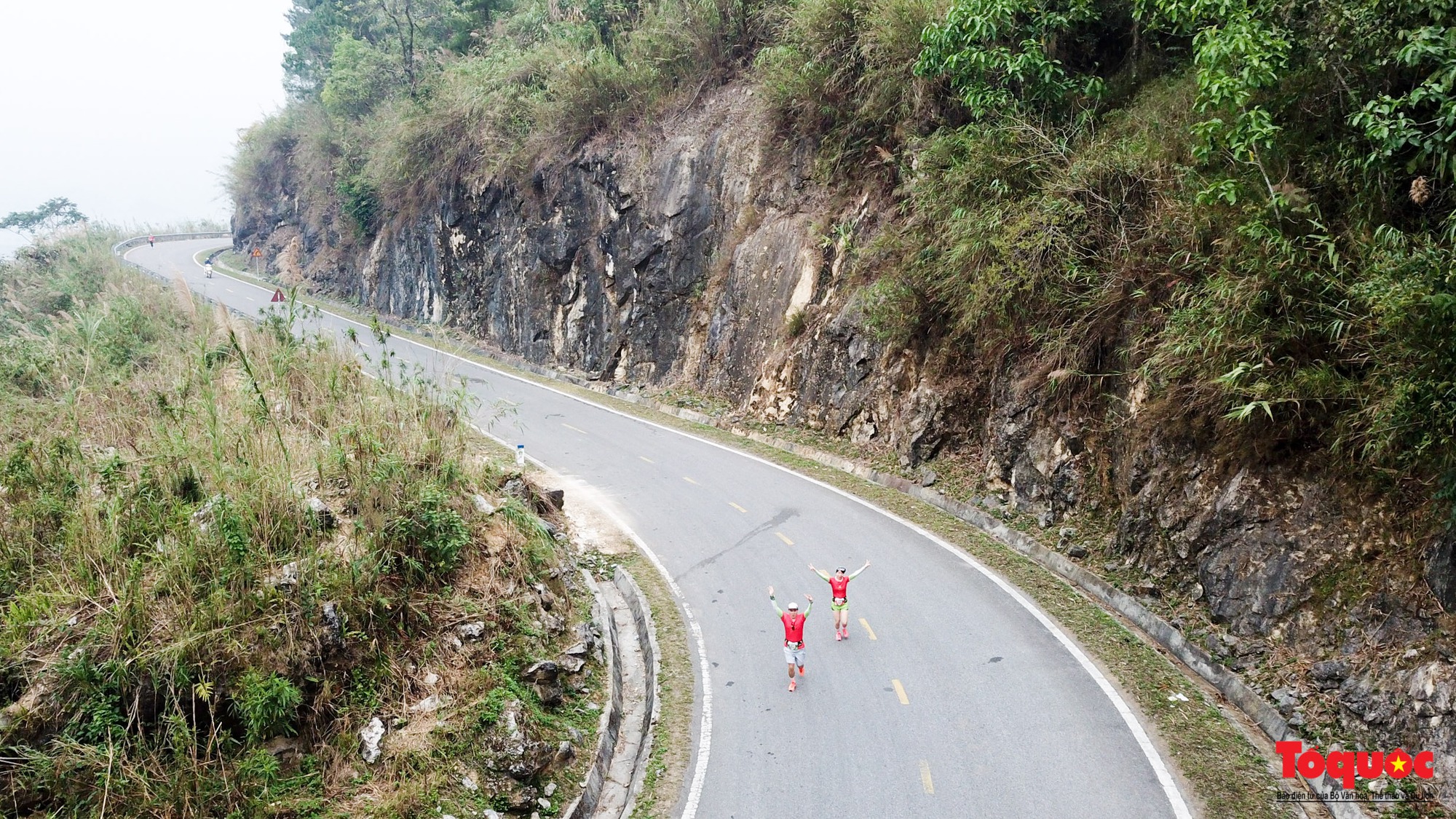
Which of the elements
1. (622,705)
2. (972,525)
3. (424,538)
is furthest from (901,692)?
(424,538)

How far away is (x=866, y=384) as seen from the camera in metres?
18.9

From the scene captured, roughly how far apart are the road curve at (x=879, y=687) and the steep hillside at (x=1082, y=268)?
2066 millimetres

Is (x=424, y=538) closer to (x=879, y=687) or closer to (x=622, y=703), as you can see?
(x=622, y=703)

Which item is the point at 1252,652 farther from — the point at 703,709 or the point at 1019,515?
the point at 703,709

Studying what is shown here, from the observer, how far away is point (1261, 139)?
1052 centimetres

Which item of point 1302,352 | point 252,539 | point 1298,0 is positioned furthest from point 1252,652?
point 252,539

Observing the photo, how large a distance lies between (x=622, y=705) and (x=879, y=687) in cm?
342

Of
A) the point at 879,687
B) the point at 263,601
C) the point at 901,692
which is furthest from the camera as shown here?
the point at 879,687

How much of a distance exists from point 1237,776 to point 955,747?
9.55ft

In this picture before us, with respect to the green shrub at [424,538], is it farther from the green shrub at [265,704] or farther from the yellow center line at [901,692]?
the yellow center line at [901,692]

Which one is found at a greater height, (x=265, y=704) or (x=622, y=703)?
(x=265, y=704)

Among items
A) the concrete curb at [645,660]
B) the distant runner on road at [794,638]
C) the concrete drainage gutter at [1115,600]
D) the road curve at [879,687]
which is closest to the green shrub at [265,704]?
the concrete curb at [645,660]

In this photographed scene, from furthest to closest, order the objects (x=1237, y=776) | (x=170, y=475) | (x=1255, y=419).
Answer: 1. (x=1255, y=419)
2. (x=170, y=475)
3. (x=1237, y=776)

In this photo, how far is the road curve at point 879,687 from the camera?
854cm
